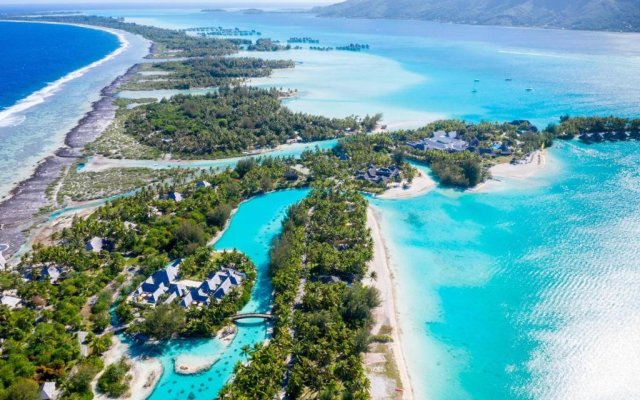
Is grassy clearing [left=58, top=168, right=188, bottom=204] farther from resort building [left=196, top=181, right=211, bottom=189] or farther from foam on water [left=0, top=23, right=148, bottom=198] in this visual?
foam on water [left=0, top=23, right=148, bottom=198]

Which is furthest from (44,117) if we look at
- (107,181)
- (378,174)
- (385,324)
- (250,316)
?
(385,324)

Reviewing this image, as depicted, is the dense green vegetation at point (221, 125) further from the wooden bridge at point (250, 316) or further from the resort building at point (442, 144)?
the wooden bridge at point (250, 316)

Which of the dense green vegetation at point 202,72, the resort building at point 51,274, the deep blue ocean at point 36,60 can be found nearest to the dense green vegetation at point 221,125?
the dense green vegetation at point 202,72

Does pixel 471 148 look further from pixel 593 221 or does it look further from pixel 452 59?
pixel 452 59

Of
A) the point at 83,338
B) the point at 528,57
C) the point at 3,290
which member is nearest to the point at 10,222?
the point at 3,290

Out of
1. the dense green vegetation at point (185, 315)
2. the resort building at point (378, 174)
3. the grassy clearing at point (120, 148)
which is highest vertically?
the grassy clearing at point (120, 148)
